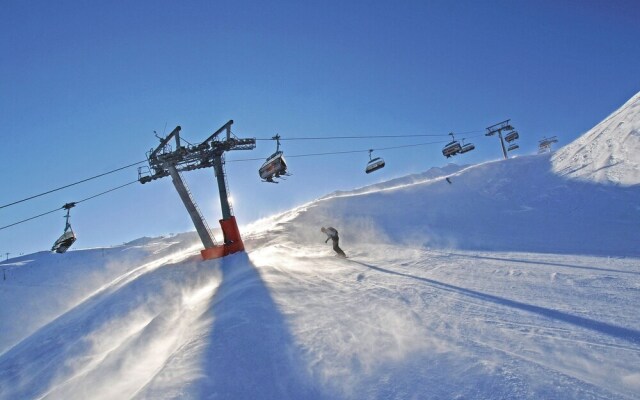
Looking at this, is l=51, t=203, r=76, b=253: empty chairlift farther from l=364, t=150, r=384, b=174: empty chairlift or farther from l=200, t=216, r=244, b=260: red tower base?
l=364, t=150, r=384, b=174: empty chairlift

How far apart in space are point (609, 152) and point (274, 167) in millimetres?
25936

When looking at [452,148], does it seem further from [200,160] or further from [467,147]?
[200,160]

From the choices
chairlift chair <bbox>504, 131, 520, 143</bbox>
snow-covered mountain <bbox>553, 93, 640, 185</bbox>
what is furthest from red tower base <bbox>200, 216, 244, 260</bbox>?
chairlift chair <bbox>504, 131, 520, 143</bbox>

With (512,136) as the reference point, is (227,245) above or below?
below

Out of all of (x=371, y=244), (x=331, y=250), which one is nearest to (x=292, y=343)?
(x=331, y=250)

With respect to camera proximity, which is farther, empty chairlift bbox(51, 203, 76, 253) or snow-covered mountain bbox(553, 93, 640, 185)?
snow-covered mountain bbox(553, 93, 640, 185)

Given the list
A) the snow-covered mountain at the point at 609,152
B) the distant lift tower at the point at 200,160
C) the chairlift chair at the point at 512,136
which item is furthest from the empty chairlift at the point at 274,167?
the chairlift chair at the point at 512,136

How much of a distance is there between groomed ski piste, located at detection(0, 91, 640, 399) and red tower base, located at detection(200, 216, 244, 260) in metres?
0.73

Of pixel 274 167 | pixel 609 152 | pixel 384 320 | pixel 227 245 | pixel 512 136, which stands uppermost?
pixel 512 136

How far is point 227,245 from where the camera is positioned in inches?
778

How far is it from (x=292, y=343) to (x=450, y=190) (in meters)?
26.6

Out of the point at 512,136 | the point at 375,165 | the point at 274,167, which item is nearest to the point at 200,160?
the point at 274,167

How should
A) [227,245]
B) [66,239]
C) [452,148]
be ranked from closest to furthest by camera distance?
[66,239]
[227,245]
[452,148]

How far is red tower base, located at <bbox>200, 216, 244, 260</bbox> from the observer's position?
1925cm
